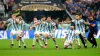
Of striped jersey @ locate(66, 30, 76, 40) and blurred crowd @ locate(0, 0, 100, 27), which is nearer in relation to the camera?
striped jersey @ locate(66, 30, 76, 40)

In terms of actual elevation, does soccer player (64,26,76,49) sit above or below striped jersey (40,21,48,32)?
below

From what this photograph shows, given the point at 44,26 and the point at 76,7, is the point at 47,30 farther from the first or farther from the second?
the point at 76,7

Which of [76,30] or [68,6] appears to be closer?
[76,30]

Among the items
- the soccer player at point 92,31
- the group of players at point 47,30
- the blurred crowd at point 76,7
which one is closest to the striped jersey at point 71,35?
the group of players at point 47,30

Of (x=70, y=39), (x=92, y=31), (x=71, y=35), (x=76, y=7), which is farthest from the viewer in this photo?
(x=76, y=7)

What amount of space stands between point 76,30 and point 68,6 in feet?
50.9

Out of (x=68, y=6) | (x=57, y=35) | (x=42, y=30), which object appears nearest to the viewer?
→ (x=42, y=30)

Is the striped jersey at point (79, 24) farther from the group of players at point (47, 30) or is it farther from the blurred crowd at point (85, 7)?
the blurred crowd at point (85, 7)

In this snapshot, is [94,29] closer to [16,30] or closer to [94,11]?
[16,30]

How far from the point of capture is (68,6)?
4200 cm

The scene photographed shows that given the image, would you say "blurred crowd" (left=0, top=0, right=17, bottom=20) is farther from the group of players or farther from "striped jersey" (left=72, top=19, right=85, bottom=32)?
"striped jersey" (left=72, top=19, right=85, bottom=32)

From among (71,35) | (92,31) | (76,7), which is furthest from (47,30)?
(76,7)

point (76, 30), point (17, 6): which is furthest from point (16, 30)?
point (17, 6)

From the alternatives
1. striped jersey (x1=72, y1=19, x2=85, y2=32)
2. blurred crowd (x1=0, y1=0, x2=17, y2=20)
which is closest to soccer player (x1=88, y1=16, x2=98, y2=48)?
striped jersey (x1=72, y1=19, x2=85, y2=32)
